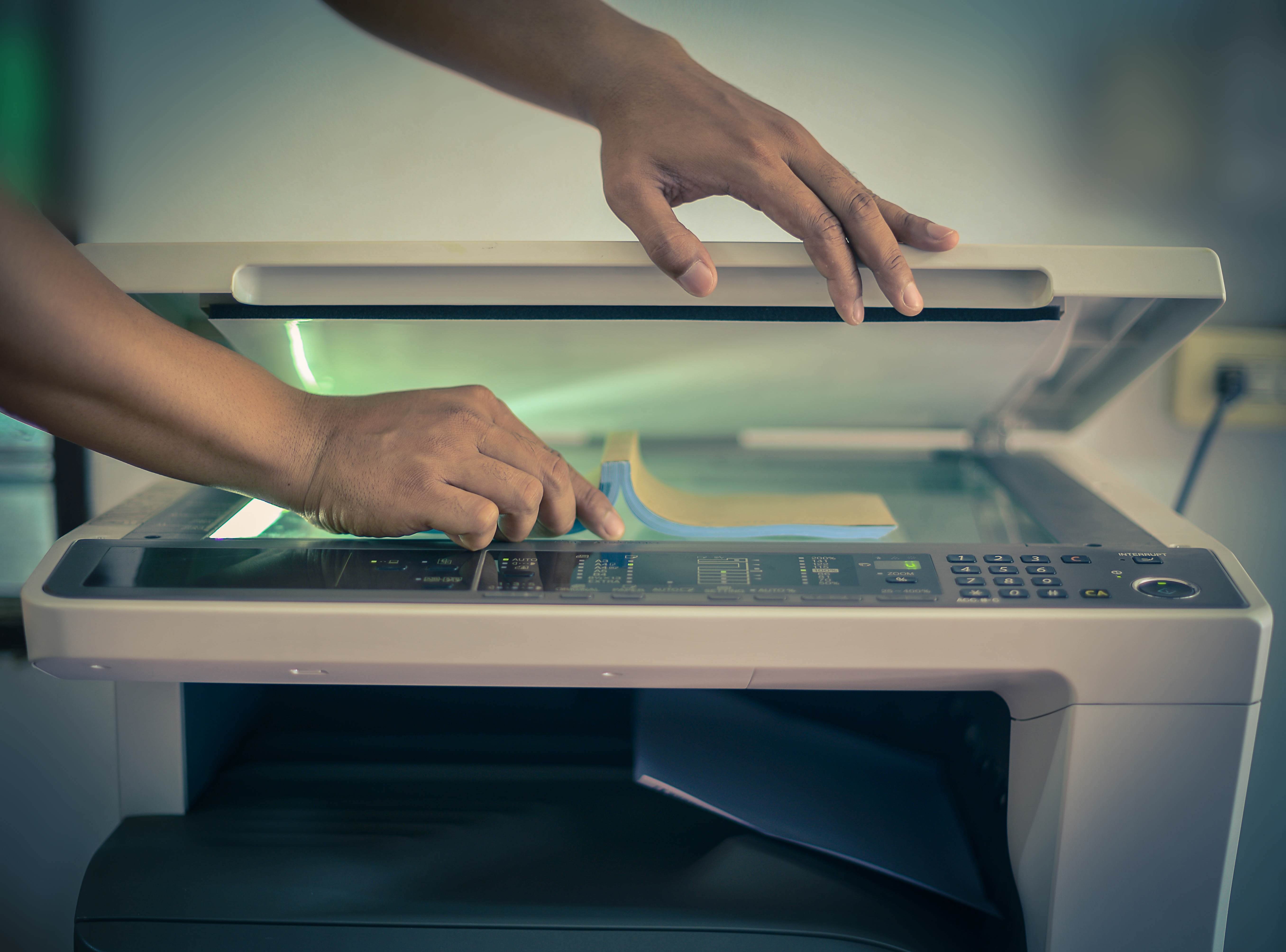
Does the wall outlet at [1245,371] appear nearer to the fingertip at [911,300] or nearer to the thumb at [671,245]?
the fingertip at [911,300]

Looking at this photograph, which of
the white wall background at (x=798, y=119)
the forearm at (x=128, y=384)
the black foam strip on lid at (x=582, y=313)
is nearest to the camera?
Answer: the forearm at (x=128, y=384)

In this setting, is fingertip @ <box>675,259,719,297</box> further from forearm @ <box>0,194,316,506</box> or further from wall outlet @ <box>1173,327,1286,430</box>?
wall outlet @ <box>1173,327,1286,430</box>

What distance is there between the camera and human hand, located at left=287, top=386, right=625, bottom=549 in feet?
1.66

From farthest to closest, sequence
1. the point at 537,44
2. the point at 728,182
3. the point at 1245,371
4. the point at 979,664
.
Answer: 1. the point at 1245,371
2. the point at 537,44
3. the point at 728,182
4. the point at 979,664

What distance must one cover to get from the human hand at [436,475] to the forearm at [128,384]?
2 cm

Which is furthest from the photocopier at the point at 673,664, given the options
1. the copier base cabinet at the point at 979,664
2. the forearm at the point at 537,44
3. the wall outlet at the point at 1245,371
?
the wall outlet at the point at 1245,371

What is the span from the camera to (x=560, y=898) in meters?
0.51

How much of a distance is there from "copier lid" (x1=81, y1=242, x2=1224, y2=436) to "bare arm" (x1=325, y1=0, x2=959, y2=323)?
0.08 feet

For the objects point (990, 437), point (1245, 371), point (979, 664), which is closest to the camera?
point (979, 664)

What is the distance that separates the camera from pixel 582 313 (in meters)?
0.57

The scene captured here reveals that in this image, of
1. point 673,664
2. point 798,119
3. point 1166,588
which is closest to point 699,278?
point 673,664

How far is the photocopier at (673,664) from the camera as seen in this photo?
46 centimetres

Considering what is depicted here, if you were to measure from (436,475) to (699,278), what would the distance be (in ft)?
0.72

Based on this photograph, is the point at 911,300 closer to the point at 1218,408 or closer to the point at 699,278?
the point at 699,278
